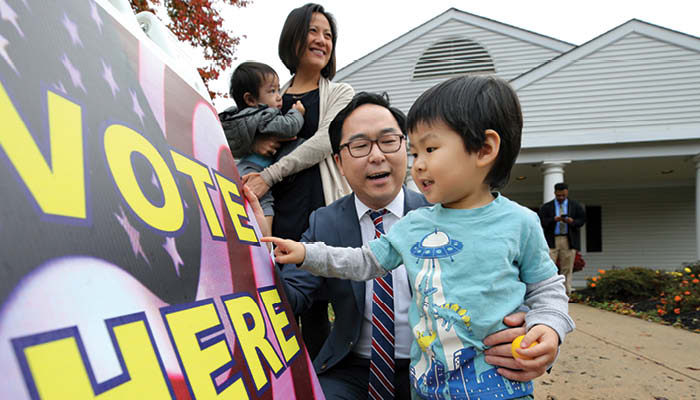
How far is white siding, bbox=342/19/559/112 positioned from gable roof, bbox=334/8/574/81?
9 cm

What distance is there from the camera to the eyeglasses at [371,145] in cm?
176

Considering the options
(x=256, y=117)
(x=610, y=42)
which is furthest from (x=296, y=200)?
(x=610, y=42)

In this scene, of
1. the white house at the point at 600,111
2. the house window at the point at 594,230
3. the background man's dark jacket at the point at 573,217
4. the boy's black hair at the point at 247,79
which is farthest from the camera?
A: the house window at the point at 594,230

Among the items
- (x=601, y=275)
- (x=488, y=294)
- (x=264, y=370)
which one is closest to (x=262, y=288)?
(x=264, y=370)

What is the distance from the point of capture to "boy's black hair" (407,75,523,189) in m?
1.19

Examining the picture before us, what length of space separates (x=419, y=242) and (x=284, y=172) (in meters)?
1.03

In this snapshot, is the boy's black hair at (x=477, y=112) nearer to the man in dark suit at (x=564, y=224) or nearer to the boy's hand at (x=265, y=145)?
the boy's hand at (x=265, y=145)

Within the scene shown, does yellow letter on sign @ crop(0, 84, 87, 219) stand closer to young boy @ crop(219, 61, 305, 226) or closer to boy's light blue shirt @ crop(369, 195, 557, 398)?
boy's light blue shirt @ crop(369, 195, 557, 398)

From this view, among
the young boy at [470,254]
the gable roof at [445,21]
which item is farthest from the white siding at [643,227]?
the young boy at [470,254]

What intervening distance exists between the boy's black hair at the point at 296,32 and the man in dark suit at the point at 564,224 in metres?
7.18

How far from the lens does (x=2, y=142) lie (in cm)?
58

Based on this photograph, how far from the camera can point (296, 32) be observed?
2291 mm

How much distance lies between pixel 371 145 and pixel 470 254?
729mm

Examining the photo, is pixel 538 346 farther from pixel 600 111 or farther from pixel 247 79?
pixel 600 111
